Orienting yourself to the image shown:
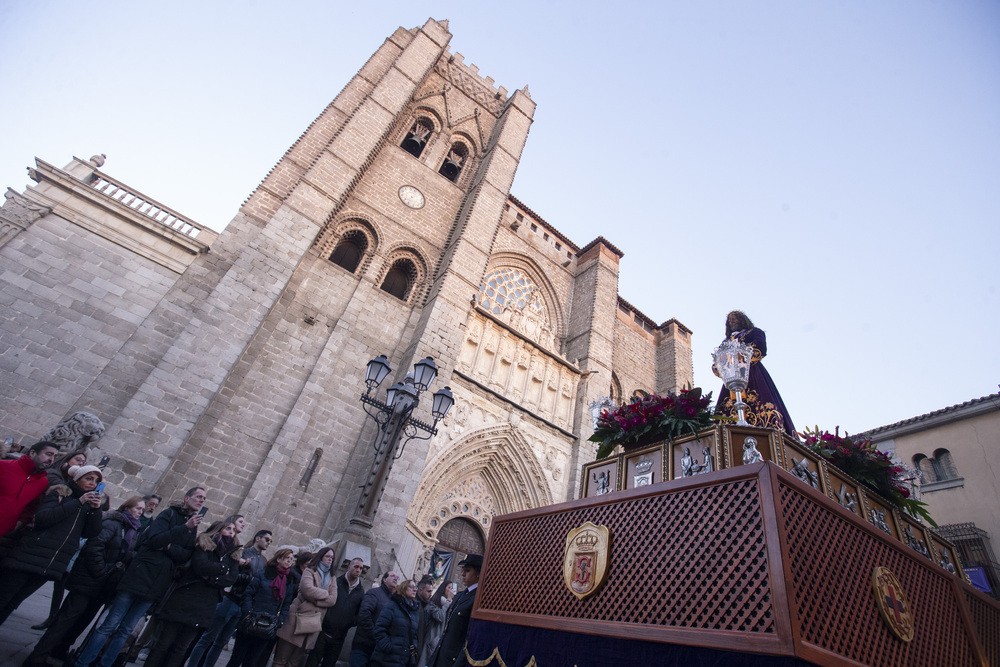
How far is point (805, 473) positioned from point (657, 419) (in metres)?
0.88

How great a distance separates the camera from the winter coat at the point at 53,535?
2.62m

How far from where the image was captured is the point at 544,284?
15.2m

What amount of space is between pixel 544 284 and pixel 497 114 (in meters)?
6.27

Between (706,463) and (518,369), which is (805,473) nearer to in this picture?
(706,463)

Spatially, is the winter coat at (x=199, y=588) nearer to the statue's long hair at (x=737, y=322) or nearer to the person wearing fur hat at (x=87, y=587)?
the person wearing fur hat at (x=87, y=587)

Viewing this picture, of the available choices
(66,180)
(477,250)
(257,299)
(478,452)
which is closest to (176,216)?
(66,180)

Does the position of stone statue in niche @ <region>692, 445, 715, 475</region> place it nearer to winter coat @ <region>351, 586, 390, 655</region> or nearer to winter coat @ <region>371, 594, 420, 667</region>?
winter coat @ <region>371, 594, 420, 667</region>

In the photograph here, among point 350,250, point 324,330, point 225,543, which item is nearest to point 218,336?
point 324,330

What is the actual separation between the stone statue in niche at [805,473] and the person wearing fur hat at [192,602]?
3.59 meters

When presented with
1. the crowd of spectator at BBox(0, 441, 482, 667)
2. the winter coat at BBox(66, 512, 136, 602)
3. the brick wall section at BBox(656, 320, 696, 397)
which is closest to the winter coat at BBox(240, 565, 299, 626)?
the crowd of spectator at BBox(0, 441, 482, 667)

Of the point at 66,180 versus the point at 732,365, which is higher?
the point at 66,180

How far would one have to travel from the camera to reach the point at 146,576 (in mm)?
2924

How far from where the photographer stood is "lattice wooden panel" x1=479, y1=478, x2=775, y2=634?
183 cm

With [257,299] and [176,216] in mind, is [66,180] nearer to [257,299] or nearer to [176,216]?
[176,216]
